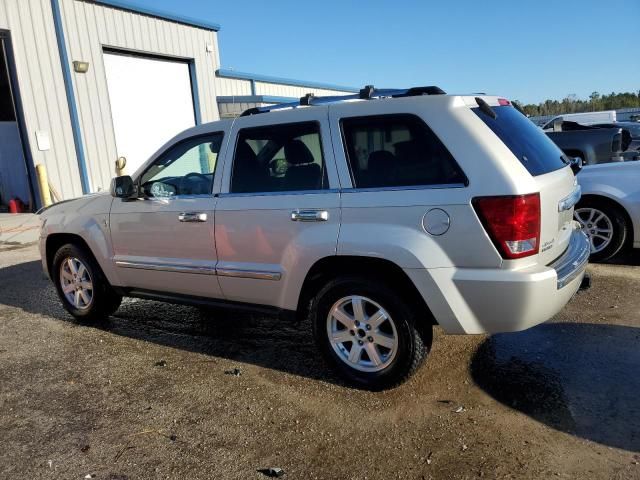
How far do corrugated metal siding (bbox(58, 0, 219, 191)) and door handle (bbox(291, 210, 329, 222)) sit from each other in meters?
11.1

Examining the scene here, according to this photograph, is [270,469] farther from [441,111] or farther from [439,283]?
[441,111]

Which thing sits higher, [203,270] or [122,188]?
[122,188]

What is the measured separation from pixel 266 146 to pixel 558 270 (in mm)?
2166

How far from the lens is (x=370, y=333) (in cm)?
338

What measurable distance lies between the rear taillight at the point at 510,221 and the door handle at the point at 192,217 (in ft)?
6.73

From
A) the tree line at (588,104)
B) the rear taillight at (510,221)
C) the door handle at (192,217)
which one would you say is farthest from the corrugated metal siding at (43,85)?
the tree line at (588,104)

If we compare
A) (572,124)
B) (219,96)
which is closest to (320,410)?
(572,124)

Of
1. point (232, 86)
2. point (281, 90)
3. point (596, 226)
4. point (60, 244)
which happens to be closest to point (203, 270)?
point (60, 244)

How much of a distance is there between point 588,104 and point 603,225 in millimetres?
72481

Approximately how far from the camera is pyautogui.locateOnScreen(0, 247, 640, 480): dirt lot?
273 centimetres

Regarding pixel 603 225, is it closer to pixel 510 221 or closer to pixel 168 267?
pixel 510 221

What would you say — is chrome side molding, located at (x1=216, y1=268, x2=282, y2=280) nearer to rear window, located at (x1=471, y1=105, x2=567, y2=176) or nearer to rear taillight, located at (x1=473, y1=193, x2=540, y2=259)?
rear taillight, located at (x1=473, y1=193, x2=540, y2=259)

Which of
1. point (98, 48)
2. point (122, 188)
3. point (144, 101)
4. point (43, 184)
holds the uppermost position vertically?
point (98, 48)

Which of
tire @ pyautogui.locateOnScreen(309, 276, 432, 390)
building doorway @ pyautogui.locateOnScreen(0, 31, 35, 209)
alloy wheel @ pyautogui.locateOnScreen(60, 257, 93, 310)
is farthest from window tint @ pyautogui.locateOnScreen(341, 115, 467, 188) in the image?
building doorway @ pyautogui.locateOnScreen(0, 31, 35, 209)
